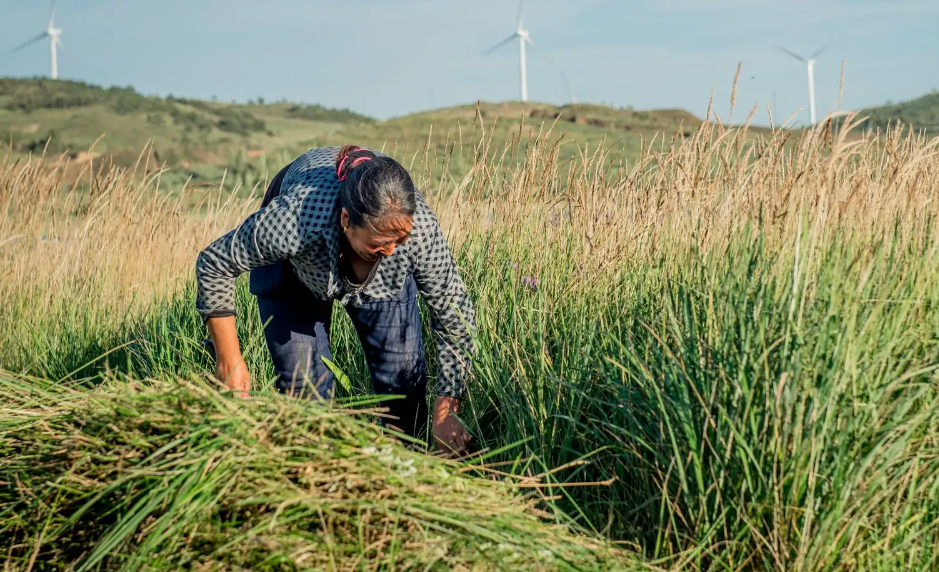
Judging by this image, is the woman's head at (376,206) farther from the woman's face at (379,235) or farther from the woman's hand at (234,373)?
the woman's hand at (234,373)

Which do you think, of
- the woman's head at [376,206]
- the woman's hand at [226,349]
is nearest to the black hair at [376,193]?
the woman's head at [376,206]

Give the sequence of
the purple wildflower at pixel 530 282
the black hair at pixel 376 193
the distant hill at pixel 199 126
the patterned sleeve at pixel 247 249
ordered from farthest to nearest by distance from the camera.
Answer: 1. the distant hill at pixel 199 126
2. the purple wildflower at pixel 530 282
3. the patterned sleeve at pixel 247 249
4. the black hair at pixel 376 193

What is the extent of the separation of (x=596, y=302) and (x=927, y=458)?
1.33 metres

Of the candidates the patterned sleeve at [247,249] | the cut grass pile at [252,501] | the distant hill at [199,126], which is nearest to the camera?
the cut grass pile at [252,501]

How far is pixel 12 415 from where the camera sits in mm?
2703

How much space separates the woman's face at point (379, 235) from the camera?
2.71 metres

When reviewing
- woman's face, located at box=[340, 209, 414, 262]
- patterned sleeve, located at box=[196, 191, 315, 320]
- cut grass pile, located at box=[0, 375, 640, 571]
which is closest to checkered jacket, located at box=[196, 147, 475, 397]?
patterned sleeve, located at box=[196, 191, 315, 320]

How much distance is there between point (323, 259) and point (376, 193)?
0.46 metres

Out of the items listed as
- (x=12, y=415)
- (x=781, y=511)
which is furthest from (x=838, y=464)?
(x=12, y=415)

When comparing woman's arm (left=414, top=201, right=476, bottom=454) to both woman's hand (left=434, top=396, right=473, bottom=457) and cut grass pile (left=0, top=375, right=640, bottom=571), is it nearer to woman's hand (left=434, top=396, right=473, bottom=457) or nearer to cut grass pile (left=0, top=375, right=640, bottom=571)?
woman's hand (left=434, top=396, right=473, bottom=457)

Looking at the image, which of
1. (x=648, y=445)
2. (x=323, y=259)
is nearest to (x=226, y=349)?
(x=323, y=259)

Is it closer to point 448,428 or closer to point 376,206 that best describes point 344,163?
point 376,206

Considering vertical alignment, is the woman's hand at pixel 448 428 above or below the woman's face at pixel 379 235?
below

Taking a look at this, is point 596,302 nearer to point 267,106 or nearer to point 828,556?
point 828,556
